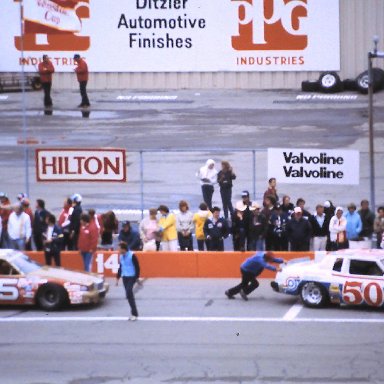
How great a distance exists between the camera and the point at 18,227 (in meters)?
24.7

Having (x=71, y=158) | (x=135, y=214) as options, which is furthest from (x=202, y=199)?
(x=71, y=158)

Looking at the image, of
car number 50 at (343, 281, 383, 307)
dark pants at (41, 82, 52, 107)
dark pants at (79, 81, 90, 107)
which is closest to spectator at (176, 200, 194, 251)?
car number 50 at (343, 281, 383, 307)

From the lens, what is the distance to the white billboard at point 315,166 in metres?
25.5

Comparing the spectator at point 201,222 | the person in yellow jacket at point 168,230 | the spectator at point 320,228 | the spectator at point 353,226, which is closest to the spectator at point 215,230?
the spectator at point 201,222

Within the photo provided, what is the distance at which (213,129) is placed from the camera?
3750cm

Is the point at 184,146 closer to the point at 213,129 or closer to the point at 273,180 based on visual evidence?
the point at 213,129

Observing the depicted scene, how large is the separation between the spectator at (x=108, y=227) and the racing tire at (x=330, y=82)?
766 inches

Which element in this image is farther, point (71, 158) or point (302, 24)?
point (302, 24)

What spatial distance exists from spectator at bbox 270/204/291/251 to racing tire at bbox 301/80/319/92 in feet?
62.9

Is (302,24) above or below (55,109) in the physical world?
above

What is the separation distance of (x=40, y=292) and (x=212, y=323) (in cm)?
329

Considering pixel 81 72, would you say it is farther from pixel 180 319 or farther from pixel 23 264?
pixel 180 319

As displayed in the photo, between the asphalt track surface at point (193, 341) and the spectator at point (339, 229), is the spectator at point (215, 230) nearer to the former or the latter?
the asphalt track surface at point (193, 341)

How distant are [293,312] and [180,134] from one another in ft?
52.3
